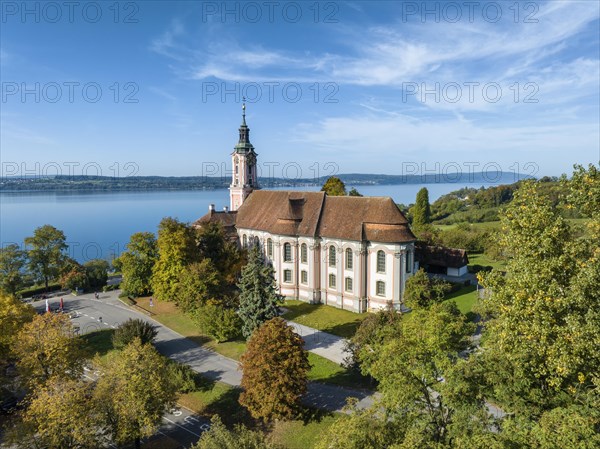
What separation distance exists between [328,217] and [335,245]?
3219mm

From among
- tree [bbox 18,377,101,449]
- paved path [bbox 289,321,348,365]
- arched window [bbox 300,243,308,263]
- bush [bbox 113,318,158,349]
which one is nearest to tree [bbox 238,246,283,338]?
paved path [bbox 289,321,348,365]

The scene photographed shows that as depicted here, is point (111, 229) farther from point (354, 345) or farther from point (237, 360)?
point (354, 345)

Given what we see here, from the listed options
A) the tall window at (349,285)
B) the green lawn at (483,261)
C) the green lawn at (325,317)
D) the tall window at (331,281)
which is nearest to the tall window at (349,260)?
the tall window at (349,285)

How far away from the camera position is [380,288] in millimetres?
39562

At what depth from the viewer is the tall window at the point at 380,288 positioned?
39.4m

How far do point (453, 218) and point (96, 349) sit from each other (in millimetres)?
90636

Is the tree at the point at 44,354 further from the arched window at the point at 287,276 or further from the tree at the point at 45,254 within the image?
the tree at the point at 45,254

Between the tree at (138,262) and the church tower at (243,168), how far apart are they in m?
13.5

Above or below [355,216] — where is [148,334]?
below

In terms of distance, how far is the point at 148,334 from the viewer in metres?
32.1

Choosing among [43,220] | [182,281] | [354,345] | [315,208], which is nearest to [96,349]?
A: [182,281]

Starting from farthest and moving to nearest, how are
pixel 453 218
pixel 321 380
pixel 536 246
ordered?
pixel 453 218 → pixel 321 380 → pixel 536 246

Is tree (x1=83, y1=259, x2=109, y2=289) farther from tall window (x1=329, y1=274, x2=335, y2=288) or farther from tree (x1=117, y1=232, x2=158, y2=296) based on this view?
tall window (x1=329, y1=274, x2=335, y2=288)

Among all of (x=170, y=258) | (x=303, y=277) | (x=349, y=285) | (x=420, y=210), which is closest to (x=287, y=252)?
(x=303, y=277)
